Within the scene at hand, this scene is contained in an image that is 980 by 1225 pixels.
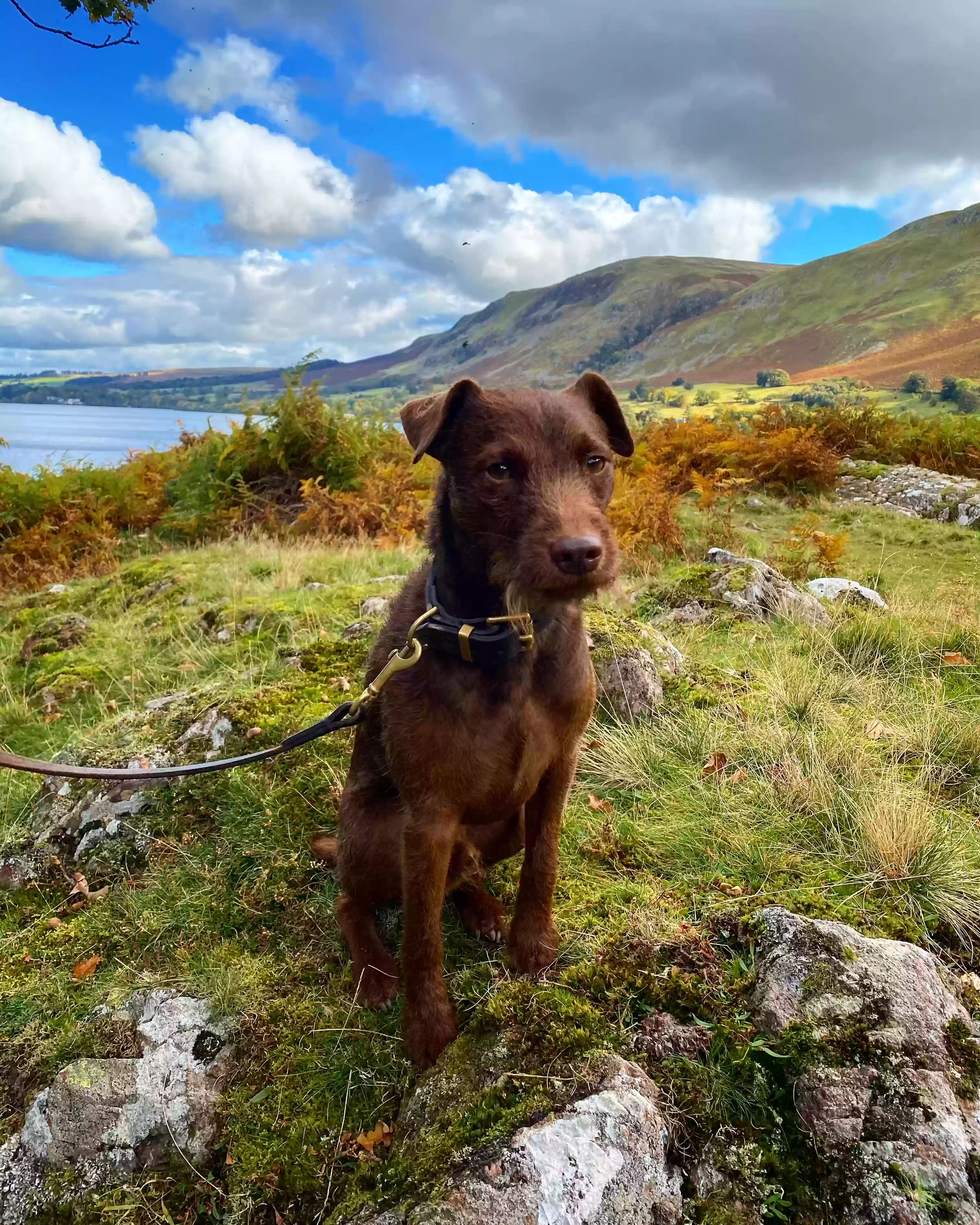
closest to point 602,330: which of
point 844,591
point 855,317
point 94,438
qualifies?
point 855,317

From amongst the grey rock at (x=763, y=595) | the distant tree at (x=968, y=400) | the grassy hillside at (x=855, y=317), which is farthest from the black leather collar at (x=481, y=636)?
the grassy hillside at (x=855, y=317)

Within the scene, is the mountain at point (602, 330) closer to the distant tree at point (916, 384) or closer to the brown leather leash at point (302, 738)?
the distant tree at point (916, 384)

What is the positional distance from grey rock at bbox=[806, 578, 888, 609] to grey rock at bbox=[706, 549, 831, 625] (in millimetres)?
251

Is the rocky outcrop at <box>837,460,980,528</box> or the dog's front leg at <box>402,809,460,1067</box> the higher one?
the rocky outcrop at <box>837,460,980,528</box>

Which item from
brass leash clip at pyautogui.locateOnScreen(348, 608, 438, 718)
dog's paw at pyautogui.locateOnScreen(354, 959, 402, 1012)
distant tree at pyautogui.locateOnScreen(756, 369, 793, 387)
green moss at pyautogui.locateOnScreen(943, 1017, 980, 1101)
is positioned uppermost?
A: distant tree at pyautogui.locateOnScreen(756, 369, 793, 387)

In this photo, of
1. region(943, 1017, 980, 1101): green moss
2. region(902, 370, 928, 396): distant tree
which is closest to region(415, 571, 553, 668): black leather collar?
region(943, 1017, 980, 1101): green moss

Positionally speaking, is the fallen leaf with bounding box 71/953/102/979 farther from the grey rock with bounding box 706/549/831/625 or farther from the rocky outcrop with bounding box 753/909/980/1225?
the grey rock with bounding box 706/549/831/625

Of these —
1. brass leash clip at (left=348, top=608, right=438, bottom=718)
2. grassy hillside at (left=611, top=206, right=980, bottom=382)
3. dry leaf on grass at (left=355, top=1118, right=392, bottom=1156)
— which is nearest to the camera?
dry leaf on grass at (left=355, top=1118, right=392, bottom=1156)

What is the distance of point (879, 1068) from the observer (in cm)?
209

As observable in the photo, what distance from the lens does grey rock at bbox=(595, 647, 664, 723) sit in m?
4.86

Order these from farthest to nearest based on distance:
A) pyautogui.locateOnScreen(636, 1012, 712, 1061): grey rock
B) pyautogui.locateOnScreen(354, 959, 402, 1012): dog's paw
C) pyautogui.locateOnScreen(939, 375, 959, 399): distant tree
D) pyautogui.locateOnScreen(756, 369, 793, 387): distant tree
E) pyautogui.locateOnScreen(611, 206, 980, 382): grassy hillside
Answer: pyautogui.locateOnScreen(611, 206, 980, 382): grassy hillside → pyautogui.locateOnScreen(756, 369, 793, 387): distant tree → pyautogui.locateOnScreen(939, 375, 959, 399): distant tree → pyautogui.locateOnScreen(354, 959, 402, 1012): dog's paw → pyautogui.locateOnScreen(636, 1012, 712, 1061): grey rock

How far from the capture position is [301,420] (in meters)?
14.1

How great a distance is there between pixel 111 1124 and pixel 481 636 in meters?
2.34

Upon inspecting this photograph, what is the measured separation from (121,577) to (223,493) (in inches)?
162
